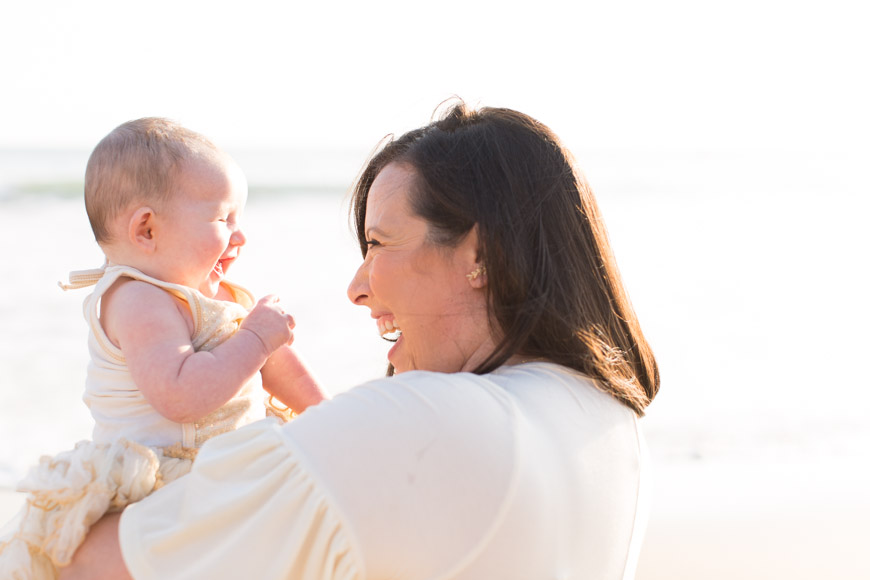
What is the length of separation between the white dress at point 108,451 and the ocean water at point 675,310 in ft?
2.38

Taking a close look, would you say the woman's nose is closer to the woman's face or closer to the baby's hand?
the woman's face

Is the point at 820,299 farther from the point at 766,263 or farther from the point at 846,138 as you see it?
the point at 846,138

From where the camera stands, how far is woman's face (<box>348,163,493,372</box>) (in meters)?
1.95

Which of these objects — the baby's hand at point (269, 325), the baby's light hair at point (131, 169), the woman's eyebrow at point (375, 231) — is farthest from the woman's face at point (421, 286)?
the baby's light hair at point (131, 169)

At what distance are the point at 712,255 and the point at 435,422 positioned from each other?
35.5 feet

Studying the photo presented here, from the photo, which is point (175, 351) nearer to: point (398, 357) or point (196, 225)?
point (196, 225)

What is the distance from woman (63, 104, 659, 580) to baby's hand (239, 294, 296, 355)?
19cm

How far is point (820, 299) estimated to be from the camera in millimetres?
9172

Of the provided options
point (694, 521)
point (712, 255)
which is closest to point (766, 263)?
point (712, 255)

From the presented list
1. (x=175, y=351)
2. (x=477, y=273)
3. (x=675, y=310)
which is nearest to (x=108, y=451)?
(x=175, y=351)

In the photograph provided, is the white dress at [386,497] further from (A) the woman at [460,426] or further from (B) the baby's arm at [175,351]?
(B) the baby's arm at [175,351]

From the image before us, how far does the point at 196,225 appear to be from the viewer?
2.20 meters

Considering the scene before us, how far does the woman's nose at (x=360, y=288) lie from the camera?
83.7 inches

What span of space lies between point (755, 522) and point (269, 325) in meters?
2.96
